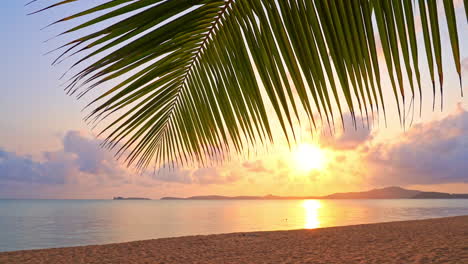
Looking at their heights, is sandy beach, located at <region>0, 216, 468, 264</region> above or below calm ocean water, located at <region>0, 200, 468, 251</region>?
above

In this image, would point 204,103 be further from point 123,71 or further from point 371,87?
point 371,87

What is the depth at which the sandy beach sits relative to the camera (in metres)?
12.7

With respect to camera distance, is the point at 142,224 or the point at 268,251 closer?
the point at 268,251

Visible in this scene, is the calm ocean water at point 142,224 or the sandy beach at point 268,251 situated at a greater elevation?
the sandy beach at point 268,251

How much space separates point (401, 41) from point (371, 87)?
87 millimetres

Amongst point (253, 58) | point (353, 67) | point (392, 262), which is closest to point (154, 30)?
point (253, 58)

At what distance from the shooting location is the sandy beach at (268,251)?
12.7m

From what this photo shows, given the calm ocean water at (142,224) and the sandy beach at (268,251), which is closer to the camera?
the sandy beach at (268,251)

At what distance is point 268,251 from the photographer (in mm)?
15328

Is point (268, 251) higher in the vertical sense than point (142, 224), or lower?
higher

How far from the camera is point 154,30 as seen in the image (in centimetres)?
68

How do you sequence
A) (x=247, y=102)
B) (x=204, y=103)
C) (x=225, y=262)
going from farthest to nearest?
(x=225, y=262), (x=204, y=103), (x=247, y=102)

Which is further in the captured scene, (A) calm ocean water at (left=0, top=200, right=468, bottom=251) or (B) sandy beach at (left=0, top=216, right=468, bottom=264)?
(A) calm ocean water at (left=0, top=200, right=468, bottom=251)

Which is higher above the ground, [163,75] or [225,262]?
[163,75]
